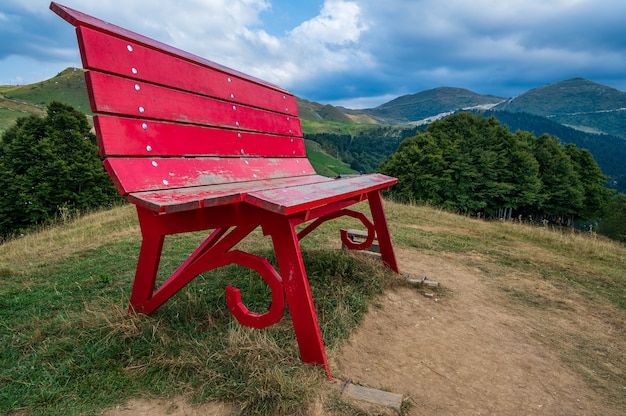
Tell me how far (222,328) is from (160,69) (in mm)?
1832

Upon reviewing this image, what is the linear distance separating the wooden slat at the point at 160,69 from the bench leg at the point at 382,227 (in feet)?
4.67

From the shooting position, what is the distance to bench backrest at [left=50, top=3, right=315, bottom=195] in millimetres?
2068

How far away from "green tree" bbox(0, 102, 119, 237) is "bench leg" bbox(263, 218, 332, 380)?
22242 mm

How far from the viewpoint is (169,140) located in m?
2.45

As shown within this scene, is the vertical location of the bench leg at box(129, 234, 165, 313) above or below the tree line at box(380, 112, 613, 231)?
above

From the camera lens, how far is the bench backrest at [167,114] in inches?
81.4

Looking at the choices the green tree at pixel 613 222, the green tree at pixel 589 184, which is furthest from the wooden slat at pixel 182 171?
the green tree at pixel 613 222

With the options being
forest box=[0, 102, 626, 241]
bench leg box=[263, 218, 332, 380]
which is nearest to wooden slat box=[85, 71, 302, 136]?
bench leg box=[263, 218, 332, 380]

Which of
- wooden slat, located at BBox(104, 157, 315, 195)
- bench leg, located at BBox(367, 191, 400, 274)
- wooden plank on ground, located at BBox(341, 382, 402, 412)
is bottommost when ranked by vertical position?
wooden plank on ground, located at BBox(341, 382, 402, 412)

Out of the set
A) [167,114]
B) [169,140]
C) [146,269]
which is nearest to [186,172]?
[169,140]

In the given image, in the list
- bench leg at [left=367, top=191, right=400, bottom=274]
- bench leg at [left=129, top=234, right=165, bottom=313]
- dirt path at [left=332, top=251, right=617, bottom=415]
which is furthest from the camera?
bench leg at [left=367, top=191, right=400, bottom=274]

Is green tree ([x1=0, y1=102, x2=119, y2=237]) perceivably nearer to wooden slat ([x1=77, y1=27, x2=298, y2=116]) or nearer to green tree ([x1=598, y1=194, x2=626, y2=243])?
wooden slat ([x1=77, y1=27, x2=298, y2=116])

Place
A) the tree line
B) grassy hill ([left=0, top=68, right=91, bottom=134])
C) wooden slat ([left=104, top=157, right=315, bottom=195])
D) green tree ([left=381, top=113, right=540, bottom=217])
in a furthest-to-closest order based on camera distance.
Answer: grassy hill ([left=0, top=68, right=91, bottom=134]), the tree line, green tree ([left=381, top=113, right=540, bottom=217]), wooden slat ([left=104, top=157, right=315, bottom=195])

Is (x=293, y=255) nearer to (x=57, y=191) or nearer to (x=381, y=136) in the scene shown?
(x=57, y=191)
